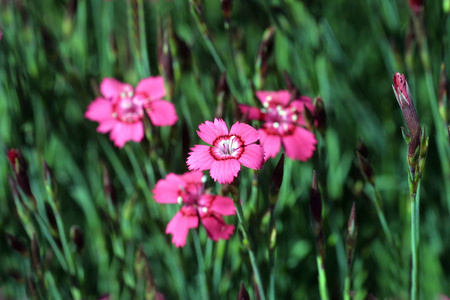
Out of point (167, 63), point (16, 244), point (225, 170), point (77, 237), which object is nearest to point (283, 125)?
point (167, 63)

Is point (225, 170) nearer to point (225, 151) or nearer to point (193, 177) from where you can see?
point (225, 151)

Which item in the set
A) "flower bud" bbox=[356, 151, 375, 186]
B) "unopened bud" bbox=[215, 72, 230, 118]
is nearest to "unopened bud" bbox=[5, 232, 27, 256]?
"unopened bud" bbox=[215, 72, 230, 118]

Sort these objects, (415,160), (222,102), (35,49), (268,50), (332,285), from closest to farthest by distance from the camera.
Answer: (415,160) → (222,102) → (268,50) → (332,285) → (35,49)

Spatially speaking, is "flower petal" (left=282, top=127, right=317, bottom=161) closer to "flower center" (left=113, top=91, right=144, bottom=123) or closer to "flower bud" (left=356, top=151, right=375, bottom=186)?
"flower bud" (left=356, top=151, right=375, bottom=186)

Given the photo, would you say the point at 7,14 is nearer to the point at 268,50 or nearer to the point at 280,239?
the point at 268,50

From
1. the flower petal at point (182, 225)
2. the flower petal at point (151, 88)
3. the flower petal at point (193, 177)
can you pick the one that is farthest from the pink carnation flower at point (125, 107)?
the flower petal at point (182, 225)

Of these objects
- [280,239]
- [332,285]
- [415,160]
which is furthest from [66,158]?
[415,160]
